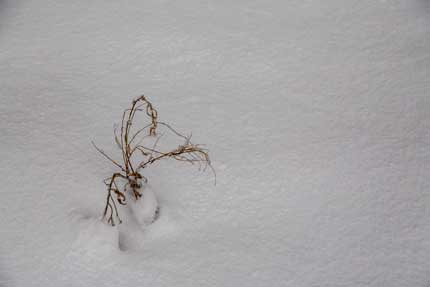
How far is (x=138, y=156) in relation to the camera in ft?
3.93

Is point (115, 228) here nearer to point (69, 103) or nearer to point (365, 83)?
point (69, 103)

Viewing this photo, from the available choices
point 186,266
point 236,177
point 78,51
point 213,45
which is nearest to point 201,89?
point 213,45

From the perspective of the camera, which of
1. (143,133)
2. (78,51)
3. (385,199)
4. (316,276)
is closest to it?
(316,276)

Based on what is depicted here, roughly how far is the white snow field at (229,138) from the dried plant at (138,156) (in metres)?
0.03

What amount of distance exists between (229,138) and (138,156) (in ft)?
0.84

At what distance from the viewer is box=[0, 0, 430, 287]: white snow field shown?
1040mm

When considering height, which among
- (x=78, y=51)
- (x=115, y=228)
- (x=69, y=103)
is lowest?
(x=115, y=228)

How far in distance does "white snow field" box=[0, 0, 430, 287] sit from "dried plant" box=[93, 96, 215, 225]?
29mm

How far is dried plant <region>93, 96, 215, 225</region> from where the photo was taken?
43.0 inches

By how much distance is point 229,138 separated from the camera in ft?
4.08

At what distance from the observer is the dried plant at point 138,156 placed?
1.09m

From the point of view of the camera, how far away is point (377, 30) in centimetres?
149

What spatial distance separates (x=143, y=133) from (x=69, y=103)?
0.84 ft

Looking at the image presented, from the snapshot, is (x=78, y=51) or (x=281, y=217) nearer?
(x=281, y=217)
